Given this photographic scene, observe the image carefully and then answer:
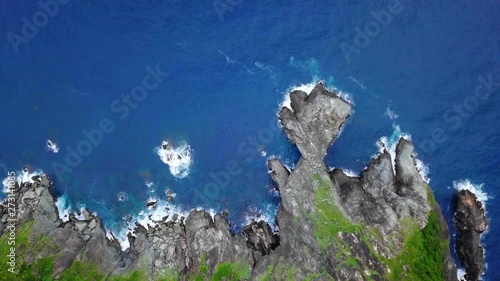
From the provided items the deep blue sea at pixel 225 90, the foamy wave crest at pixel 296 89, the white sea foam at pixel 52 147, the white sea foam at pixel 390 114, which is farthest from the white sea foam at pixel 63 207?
the white sea foam at pixel 390 114

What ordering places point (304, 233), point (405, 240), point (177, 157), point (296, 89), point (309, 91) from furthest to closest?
point (177, 157)
point (296, 89)
point (309, 91)
point (304, 233)
point (405, 240)

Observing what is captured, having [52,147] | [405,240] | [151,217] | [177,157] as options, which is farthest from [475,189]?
[52,147]

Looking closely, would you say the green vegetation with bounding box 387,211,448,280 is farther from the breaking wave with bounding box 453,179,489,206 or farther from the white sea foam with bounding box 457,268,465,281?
the breaking wave with bounding box 453,179,489,206

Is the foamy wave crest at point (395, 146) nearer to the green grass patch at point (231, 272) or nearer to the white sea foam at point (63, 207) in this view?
the green grass patch at point (231, 272)

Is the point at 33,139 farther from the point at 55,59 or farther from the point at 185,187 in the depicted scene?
the point at 185,187

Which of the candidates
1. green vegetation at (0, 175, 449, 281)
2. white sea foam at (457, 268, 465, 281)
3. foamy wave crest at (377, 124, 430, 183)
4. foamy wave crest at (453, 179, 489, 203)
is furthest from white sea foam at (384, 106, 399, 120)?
white sea foam at (457, 268, 465, 281)

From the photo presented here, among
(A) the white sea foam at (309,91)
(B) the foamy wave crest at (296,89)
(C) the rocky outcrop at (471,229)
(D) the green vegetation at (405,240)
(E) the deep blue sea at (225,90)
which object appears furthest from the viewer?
(B) the foamy wave crest at (296,89)

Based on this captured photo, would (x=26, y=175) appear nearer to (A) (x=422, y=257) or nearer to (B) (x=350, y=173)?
(B) (x=350, y=173)

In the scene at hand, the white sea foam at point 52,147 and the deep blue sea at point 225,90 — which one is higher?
the deep blue sea at point 225,90
